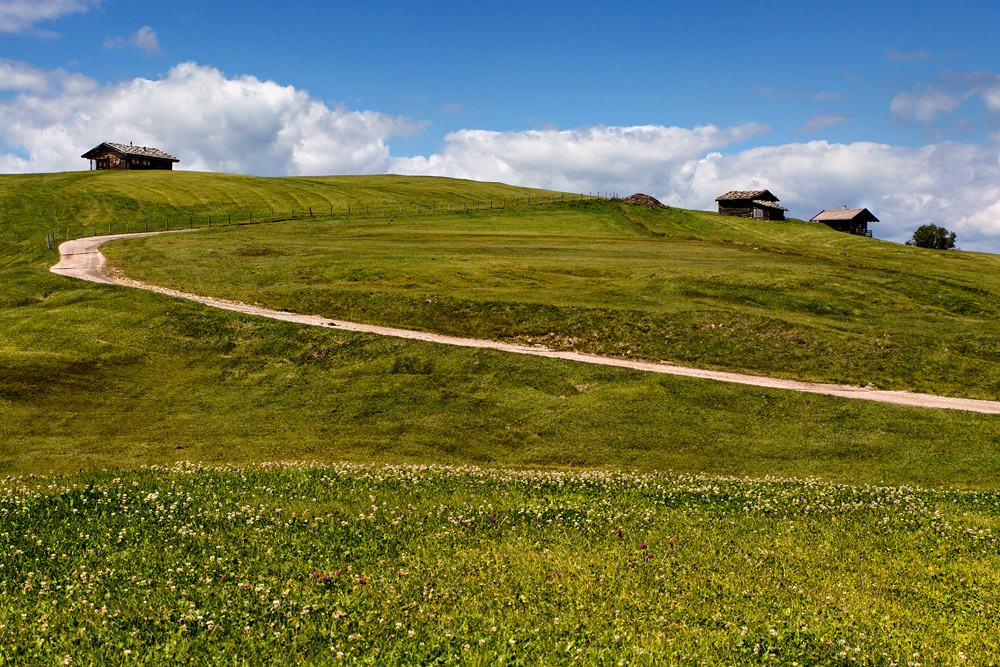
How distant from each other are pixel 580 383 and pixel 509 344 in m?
9.30

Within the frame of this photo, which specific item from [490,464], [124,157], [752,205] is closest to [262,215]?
[124,157]

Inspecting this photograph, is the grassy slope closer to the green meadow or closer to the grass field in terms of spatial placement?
the green meadow

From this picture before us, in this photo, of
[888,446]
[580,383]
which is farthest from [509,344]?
[888,446]

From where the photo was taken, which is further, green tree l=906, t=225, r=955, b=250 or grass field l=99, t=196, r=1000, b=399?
green tree l=906, t=225, r=955, b=250

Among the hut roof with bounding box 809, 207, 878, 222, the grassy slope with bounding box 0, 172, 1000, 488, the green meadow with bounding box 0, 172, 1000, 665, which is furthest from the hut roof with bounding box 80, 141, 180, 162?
the hut roof with bounding box 809, 207, 878, 222

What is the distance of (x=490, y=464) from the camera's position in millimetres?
28344

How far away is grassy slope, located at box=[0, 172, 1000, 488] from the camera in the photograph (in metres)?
28.3

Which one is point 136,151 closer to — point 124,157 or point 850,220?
point 124,157

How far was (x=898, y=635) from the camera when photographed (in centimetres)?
1088

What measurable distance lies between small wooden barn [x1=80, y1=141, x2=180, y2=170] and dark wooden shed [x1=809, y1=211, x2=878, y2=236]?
6328 inches

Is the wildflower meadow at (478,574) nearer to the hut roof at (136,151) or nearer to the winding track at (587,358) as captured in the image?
the winding track at (587,358)

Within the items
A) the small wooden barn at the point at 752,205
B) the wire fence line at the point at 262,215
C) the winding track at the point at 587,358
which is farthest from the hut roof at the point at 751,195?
the winding track at the point at 587,358

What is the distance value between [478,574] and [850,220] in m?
169

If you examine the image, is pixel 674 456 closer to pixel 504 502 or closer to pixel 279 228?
pixel 504 502
